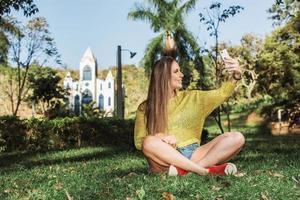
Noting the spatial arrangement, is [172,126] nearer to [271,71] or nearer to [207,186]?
[207,186]

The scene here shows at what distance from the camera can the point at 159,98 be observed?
4996 millimetres

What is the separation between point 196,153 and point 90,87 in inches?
1344

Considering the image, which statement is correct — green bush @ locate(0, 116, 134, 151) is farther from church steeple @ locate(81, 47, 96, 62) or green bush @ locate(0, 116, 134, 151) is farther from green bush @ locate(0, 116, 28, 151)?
church steeple @ locate(81, 47, 96, 62)

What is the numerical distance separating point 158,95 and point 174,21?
26999 mm

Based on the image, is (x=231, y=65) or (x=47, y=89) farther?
(x=47, y=89)

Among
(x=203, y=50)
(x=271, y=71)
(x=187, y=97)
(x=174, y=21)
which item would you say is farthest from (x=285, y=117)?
(x=187, y=97)

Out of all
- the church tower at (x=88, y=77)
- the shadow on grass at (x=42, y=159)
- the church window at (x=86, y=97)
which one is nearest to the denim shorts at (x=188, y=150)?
the shadow on grass at (x=42, y=159)

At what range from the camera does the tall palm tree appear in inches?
1233


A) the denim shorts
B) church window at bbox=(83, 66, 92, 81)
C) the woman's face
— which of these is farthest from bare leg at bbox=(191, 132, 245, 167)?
church window at bbox=(83, 66, 92, 81)

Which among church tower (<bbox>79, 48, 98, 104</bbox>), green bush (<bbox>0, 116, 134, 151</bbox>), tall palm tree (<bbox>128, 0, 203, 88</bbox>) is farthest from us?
church tower (<bbox>79, 48, 98, 104</bbox>)

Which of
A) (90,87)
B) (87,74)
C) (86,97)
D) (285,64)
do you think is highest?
(87,74)

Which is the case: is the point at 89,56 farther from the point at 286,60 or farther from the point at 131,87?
the point at 286,60

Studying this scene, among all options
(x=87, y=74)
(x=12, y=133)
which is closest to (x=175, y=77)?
(x=12, y=133)

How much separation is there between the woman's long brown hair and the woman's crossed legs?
0.16 meters
